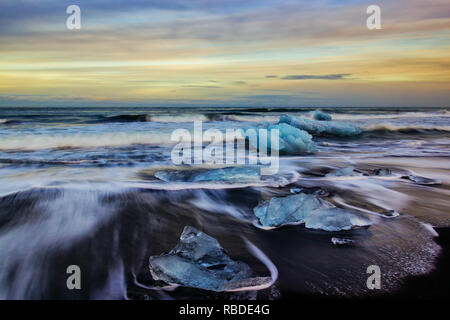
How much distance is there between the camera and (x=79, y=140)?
957cm

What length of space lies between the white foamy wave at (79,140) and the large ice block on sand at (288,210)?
696 cm

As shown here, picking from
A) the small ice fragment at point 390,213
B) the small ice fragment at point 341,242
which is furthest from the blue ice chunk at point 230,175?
the small ice fragment at point 341,242

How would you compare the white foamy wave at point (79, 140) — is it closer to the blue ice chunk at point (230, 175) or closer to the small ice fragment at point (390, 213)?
the blue ice chunk at point (230, 175)

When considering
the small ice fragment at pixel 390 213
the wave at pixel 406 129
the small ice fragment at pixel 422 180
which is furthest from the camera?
the wave at pixel 406 129

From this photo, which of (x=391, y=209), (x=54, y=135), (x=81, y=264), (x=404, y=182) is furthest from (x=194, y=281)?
(x=54, y=135)

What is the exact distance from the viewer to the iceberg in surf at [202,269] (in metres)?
2.07

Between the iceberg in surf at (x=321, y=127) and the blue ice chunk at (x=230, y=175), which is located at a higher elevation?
the iceberg in surf at (x=321, y=127)

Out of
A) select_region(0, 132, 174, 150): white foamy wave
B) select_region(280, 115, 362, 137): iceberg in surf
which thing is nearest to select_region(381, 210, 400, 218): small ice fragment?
select_region(0, 132, 174, 150): white foamy wave

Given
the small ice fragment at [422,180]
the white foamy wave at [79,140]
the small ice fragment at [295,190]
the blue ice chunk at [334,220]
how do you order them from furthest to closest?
the white foamy wave at [79,140] → the small ice fragment at [422,180] → the small ice fragment at [295,190] → the blue ice chunk at [334,220]

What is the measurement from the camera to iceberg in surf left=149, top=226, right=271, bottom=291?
2.07m

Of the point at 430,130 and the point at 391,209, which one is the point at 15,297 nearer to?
the point at 391,209

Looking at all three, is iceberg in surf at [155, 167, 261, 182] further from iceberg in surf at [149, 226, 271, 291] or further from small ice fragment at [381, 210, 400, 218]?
iceberg in surf at [149, 226, 271, 291]

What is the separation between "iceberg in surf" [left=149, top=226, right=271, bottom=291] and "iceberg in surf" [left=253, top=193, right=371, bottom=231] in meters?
0.87

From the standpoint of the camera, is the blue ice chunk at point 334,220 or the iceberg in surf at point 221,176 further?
the iceberg in surf at point 221,176
